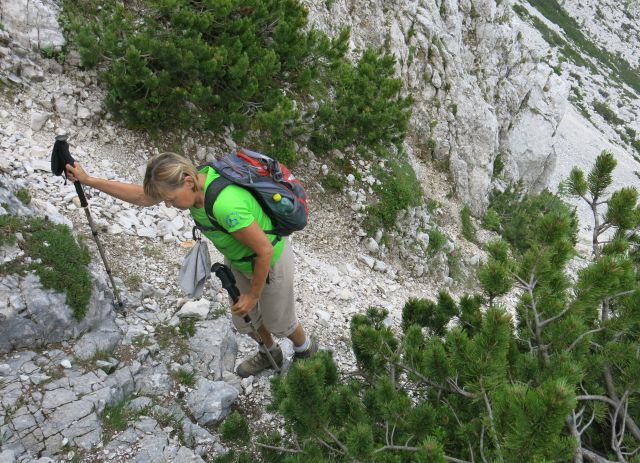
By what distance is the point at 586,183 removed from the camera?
3.74 meters

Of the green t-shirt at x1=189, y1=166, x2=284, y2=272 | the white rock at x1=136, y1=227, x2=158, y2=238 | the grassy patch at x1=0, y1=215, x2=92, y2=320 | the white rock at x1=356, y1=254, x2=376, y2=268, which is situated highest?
the green t-shirt at x1=189, y1=166, x2=284, y2=272

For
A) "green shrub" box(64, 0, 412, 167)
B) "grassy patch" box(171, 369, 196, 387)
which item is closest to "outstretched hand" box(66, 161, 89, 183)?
"grassy patch" box(171, 369, 196, 387)

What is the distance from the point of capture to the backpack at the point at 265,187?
10.2 ft

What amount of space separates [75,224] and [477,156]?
1129 centimetres

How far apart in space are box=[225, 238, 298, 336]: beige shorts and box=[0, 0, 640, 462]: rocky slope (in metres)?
0.72

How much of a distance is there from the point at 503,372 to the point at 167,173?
2.38m

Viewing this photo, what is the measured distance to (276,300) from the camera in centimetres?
397

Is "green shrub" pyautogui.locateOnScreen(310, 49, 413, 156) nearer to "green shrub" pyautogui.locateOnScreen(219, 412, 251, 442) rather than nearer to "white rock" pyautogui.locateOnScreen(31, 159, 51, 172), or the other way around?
"white rock" pyautogui.locateOnScreen(31, 159, 51, 172)

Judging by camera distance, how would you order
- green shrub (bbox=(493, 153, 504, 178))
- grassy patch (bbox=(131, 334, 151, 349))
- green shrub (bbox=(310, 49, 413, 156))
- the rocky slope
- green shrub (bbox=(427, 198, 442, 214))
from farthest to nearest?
green shrub (bbox=(493, 153, 504, 178))
green shrub (bbox=(427, 198, 442, 214))
green shrub (bbox=(310, 49, 413, 156))
grassy patch (bbox=(131, 334, 151, 349))
the rocky slope

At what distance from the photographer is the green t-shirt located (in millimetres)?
3014

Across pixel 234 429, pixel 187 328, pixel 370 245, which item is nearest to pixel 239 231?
pixel 234 429

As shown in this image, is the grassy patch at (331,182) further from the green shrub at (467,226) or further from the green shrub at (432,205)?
the green shrub at (467,226)

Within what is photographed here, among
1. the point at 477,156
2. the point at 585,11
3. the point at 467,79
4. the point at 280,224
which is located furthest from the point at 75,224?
the point at 585,11

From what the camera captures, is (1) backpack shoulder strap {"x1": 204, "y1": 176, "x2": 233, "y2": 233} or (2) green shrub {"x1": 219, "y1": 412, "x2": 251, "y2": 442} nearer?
(1) backpack shoulder strap {"x1": 204, "y1": 176, "x2": 233, "y2": 233}
